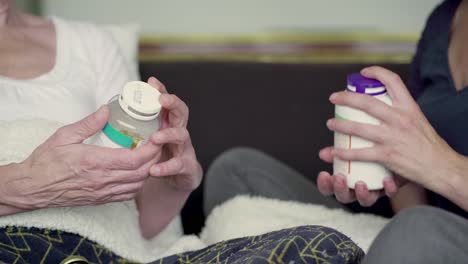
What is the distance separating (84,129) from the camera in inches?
41.3

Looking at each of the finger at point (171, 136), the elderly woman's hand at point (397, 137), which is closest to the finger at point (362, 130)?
the elderly woman's hand at point (397, 137)

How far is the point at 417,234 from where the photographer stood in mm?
932

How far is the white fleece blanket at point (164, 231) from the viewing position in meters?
1.21

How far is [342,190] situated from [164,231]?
0.44 m

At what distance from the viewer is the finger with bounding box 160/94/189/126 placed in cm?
110

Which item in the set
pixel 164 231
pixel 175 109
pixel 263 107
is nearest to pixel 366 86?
pixel 175 109

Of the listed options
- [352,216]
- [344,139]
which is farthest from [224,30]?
[344,139]

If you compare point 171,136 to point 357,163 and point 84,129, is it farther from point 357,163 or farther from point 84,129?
point 357,163

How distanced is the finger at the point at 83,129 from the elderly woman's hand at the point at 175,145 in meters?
0.09

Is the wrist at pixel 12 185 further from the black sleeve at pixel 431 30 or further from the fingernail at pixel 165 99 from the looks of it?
the black sleeve at pixel 431 30

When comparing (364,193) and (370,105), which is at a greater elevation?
(370,105)

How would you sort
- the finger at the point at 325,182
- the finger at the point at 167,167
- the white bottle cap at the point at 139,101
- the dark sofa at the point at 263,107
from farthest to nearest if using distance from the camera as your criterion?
1. the dark sofa at the point at 263,107
2. the finger at the point at 325,182
3. the finger at the point at 167,167
4. the white bottle cap at the point at 139,101

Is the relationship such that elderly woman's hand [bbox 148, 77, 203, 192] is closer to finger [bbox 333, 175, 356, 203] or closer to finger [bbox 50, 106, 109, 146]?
finger [bbox 50, 106, 109, 146]

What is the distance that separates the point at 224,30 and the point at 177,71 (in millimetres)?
617
